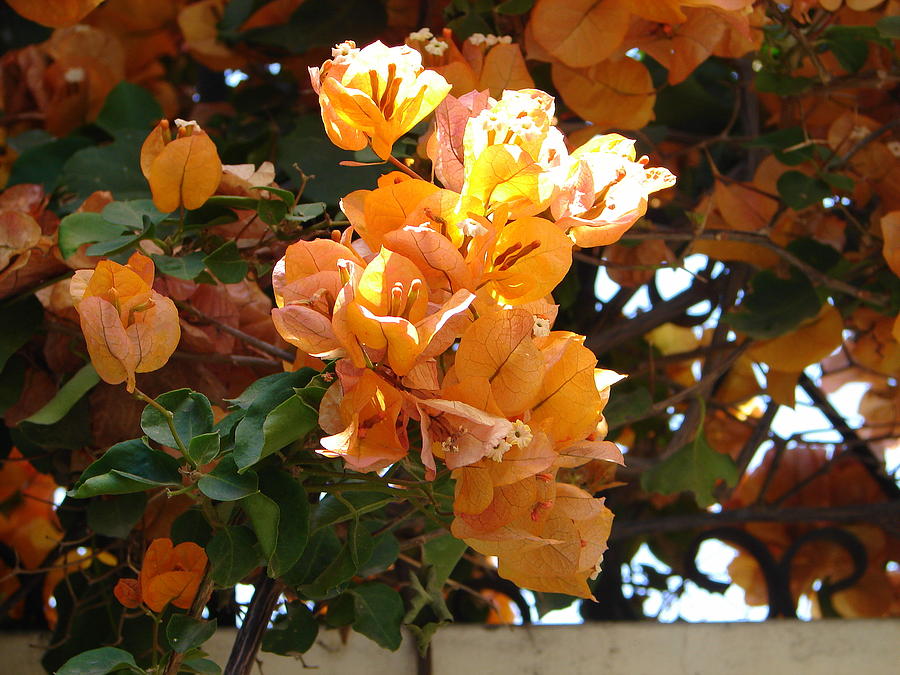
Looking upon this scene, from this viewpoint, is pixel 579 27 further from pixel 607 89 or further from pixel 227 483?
pixel 227 483

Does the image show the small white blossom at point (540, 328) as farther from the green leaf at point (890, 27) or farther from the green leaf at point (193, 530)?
the green leaf at point (890, 27)

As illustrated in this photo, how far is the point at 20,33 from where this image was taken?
3.10 feet

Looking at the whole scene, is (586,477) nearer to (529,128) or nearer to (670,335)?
(529,128)

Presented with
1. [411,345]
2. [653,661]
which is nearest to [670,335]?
[653,661]

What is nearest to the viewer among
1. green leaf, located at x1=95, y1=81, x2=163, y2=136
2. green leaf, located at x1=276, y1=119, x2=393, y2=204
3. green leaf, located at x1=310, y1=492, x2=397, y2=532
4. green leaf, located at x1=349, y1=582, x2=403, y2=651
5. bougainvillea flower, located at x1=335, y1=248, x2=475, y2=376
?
bougainvillea flower, located at x1=335, y1=248, x2=475, y2=376

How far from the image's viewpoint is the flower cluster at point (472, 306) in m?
0.38

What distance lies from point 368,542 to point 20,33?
0.70 metres

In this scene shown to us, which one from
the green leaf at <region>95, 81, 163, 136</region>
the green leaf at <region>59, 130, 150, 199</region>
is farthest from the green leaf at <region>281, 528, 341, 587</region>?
the green leaf at <region>95, 81, 163, 136</region>

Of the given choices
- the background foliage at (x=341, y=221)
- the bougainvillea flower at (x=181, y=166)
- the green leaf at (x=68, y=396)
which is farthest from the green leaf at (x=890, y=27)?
the green leaf at (x=68, y=396)

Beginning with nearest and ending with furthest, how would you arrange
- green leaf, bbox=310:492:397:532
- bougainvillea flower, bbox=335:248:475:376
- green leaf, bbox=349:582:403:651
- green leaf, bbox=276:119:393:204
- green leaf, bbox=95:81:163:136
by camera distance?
bougainvillea flower, bbox=335:248:475:376
green leaf, bbox=310:492:397:532
green leaf, bbox=349:582:403:651
green leaf, bbox=276:119:393:204
green leaf, bbox=95:81:163:136

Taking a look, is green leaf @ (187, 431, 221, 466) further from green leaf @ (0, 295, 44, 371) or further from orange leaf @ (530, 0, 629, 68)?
orange leaf @ (530, 0, 629, 68)

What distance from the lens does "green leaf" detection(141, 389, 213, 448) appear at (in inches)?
16.1

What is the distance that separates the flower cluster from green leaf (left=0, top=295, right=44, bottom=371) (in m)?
0.26

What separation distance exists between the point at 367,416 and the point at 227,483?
6 centimetres
